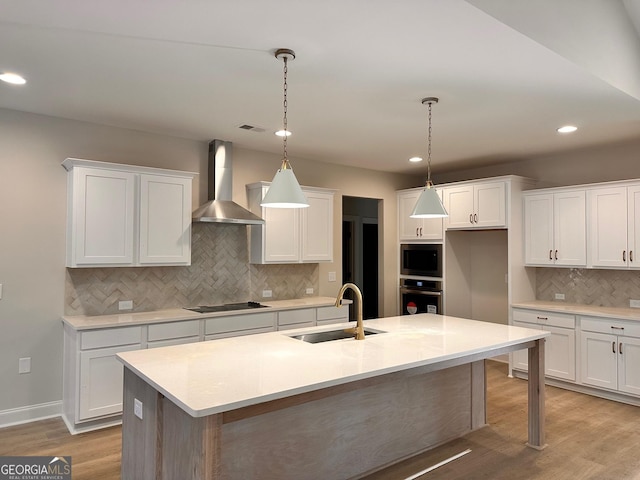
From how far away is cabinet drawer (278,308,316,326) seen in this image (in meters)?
4.59

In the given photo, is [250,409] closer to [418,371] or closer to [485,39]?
[418,371]

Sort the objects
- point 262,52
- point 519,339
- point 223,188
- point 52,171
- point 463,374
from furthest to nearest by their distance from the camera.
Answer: point 223,188 < point 52,171 < point 463,374 < point 519,339 < point 262,52

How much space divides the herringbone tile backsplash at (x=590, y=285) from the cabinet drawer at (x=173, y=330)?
13.2ft

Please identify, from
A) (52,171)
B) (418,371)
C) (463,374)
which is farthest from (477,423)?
(52,171)

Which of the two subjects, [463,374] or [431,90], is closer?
[431,90]

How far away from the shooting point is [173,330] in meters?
3.88

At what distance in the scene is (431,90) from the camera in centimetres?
316

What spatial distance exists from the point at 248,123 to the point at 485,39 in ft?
7.44

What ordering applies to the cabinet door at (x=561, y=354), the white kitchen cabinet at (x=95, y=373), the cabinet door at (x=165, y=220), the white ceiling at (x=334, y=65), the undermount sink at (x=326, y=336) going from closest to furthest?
the white ceiling at (x=334, y=65)
the undermount sink at (x=326, y=336)
the white kitchen cabinet at (x=95, y=373)
the cabinet door at (x=165, y=220)
the cabinet door at (x=561, y=354)

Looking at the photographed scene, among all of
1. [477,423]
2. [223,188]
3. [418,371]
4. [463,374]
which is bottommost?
[477,423]

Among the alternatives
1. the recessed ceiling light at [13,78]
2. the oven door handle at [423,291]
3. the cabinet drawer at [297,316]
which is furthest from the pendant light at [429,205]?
the recessed ceiling light at [13,78]

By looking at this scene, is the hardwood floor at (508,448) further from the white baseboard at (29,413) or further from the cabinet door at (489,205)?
the cabinet door at (489,205)

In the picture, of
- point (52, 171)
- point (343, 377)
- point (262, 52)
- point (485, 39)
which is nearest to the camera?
point (343, 377)

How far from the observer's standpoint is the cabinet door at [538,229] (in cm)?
497
